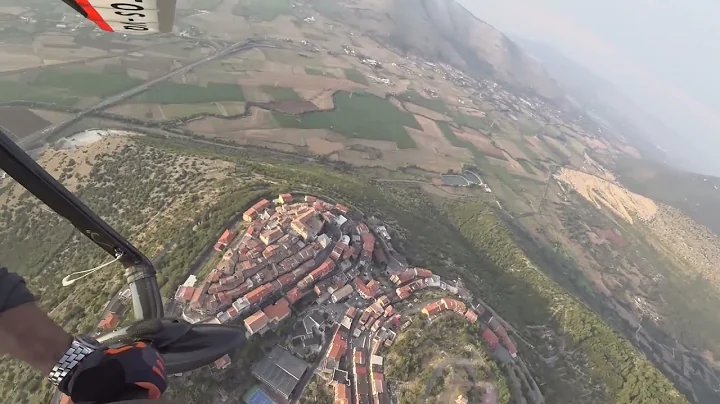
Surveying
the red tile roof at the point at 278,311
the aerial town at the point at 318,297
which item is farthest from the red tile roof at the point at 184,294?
the red tile roof at the point at 278,311

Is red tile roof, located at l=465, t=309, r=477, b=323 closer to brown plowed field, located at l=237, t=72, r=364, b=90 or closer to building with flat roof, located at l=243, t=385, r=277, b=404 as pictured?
building with flat roof, located at l=243, t=385, r=277, b=404

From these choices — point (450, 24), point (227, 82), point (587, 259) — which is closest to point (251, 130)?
point (227, 82)

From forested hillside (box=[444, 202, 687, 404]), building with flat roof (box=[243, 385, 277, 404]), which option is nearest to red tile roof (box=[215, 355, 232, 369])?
building with flat roof (box=[243, 385, 277, 404])

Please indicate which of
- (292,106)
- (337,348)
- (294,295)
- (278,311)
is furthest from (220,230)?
(292,106)

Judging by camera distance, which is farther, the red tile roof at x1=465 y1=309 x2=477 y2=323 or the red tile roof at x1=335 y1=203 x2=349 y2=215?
the red tile roof at x1=335 y1=203 x2=349 y2=215

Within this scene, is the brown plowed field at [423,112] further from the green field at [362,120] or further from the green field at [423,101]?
the green field at [362,120]

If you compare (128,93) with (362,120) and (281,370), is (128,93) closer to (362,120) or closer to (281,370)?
(362,120)
